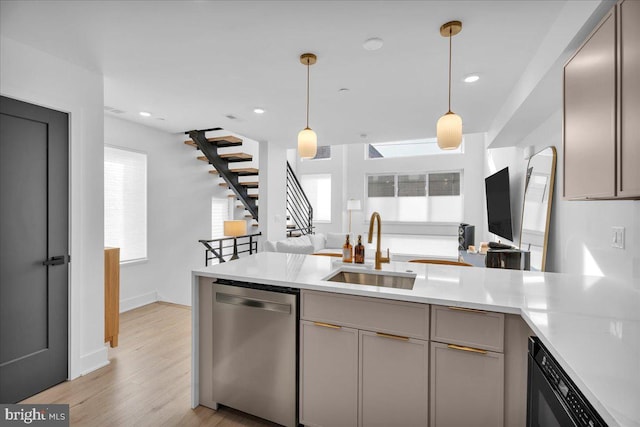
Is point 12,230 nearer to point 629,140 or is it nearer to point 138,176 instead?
point 138,176

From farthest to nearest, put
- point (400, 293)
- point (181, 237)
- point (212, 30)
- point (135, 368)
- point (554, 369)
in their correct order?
point (181, 237) → point (135, 368) → point (212, 30) → point (400, 293) → point (554, 369)

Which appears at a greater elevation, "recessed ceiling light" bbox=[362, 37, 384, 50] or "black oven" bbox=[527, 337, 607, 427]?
"recessed ceiling light" bbox=[362, 37, 384, 50]

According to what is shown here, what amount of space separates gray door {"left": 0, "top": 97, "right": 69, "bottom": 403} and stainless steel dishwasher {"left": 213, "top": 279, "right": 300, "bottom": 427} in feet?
4.33

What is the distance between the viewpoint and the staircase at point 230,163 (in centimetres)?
477

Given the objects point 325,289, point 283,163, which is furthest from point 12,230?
point 283,163

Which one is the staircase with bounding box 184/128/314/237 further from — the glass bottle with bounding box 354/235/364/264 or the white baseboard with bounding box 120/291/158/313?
the glass bottle with bounding box 354/235/364/264

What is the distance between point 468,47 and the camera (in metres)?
2.16

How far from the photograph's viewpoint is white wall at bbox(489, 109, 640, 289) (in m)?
1.62

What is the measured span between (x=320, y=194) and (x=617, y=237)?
7.05 m

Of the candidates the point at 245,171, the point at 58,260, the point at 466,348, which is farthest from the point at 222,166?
the point at 466,348

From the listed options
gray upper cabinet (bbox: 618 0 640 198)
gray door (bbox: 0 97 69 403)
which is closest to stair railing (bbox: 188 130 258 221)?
gray door (bbox: 0 97 69 403)

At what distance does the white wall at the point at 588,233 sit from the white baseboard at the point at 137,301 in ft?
15.4

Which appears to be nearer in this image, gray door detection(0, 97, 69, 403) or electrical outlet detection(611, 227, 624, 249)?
electrical outlet detection(611, 227, 624, 249)

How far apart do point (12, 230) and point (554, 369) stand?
3.02 m
